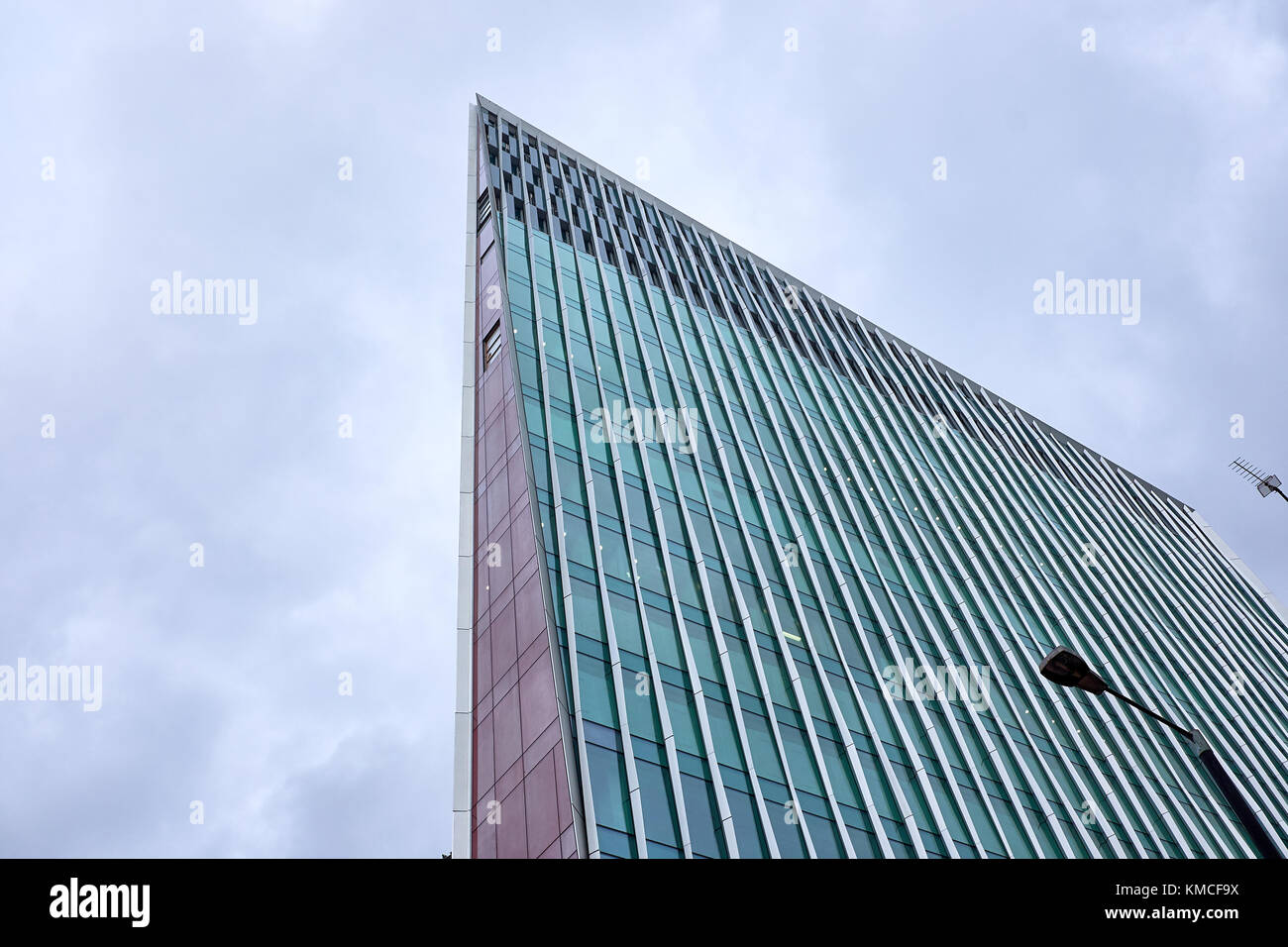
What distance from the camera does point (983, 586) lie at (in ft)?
155

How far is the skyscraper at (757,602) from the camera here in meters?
27.0

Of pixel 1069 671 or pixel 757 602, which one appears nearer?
pixel 1069 671

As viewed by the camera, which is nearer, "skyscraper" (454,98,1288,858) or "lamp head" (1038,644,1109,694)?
"lamp head" (1038,644,1109,694)

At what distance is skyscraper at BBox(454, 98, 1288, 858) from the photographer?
27000 millimetres

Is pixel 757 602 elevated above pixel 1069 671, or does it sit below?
above

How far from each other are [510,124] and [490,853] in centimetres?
4909

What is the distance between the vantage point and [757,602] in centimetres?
3472

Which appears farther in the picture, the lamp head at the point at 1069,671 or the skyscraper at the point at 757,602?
the skyscraper at the point at 757,602

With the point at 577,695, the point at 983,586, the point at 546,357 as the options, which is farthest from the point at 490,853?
the point at 983,586

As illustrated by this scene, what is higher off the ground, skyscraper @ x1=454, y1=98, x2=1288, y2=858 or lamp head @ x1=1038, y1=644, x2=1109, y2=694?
skyscraper @ x1=454, y1=98, x2=1288, y2=858

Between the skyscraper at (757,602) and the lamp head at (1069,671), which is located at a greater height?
the skyscraper at (757,602)

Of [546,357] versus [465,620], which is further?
[546,357]
